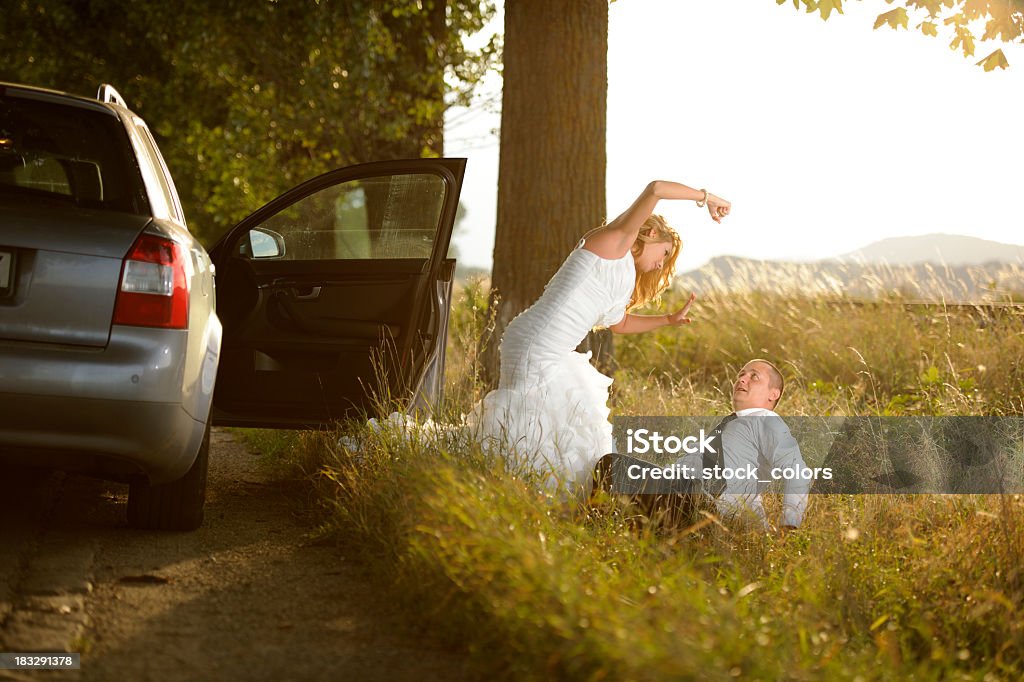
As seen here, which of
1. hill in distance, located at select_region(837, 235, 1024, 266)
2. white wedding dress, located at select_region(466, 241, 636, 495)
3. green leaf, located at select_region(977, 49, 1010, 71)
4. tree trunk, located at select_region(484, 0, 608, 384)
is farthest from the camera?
hill in distance, located at select_region(837, 235, 1024, 266)

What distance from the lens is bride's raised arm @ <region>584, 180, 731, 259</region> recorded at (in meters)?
Result: 5.64

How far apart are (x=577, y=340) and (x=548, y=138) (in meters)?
2.56

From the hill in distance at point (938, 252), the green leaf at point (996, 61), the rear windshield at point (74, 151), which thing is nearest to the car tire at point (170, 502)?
the rear windshield at point (74, 151)

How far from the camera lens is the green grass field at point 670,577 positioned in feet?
10.8

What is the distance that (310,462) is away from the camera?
6816 millimetres

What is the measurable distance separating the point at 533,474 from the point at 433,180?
1914mm

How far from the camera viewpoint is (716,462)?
585cm

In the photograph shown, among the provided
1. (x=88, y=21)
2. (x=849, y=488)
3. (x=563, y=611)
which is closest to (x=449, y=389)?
(x=849, y=488)

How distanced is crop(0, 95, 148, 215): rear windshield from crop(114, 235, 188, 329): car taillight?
1.02 ft

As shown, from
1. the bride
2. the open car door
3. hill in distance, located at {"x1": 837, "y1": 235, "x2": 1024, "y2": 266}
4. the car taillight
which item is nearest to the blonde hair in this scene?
the bride

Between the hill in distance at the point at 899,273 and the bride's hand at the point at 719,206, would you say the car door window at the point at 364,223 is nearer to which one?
the bride's hand at the point at 719,206

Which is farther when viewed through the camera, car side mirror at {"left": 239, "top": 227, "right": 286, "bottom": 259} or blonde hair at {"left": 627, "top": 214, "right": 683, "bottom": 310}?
car side mirror at {"left": 239, "top": 227, "right": 286, "bottom": 259}

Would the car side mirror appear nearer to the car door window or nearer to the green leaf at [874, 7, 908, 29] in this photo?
the car door window

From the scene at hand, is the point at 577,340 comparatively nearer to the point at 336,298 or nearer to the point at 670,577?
the point at 336,298
